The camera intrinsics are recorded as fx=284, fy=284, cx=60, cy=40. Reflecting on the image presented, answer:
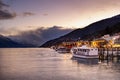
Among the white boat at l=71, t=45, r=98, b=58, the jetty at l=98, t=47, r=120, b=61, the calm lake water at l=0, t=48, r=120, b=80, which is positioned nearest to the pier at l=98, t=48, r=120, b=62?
the jetty at l=98, t=47, r=120, b=61

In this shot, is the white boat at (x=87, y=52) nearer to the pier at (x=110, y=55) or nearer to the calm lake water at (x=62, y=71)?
the pier at (x=110, y=55)

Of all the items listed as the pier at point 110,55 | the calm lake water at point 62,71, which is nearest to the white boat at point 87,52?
the pier at point 110,55

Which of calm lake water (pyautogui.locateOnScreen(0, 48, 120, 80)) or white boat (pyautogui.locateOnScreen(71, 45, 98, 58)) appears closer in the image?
calm lake water (pyautogui.locateOnScreen(0, 48, 120, 80))

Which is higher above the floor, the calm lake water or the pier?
the pier

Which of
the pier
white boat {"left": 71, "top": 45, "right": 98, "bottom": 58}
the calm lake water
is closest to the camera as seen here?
the calm lake water

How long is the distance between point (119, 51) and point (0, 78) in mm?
53775

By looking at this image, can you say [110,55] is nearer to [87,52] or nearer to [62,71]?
[87,52]

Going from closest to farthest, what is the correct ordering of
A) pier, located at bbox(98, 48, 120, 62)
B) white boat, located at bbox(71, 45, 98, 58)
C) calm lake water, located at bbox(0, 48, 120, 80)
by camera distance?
calm lake water, located at bbox(0, 48, 120, 80) → pier, located at bbox(98, 48, 120, 62) → white boat, located at bbox(71, 45, 98, 58)

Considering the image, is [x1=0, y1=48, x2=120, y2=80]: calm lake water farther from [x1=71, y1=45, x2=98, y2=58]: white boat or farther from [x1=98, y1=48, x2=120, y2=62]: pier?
[x1=71, y1=45, x2=98, y2=58]: white boat

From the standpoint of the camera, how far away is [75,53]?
114 m

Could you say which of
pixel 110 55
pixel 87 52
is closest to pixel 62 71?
pixel 110 55

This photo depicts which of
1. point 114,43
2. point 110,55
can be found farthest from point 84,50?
point 114,43

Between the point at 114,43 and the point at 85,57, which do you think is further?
the point at 114,43

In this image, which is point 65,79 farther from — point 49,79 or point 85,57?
point 85,57
